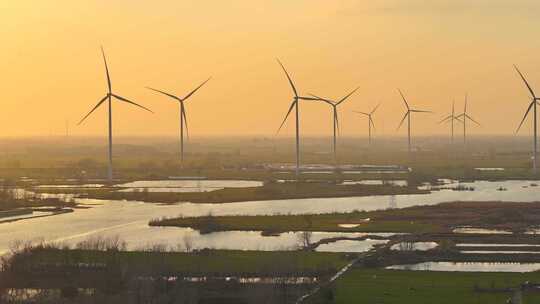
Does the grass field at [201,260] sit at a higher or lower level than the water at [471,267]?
higher

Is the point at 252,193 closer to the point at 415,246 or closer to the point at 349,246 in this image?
the point at 349,246

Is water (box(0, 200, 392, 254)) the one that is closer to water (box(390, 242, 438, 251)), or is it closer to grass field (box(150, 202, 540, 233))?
grass field (box(150, 202, 540, 233))

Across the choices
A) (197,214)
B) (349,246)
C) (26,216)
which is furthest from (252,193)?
(349,246)

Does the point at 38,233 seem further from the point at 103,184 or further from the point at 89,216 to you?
the point at 103,184

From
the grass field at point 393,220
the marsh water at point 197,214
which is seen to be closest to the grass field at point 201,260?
the marsh water at point 197,214

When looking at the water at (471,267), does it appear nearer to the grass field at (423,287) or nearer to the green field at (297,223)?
the grass field at (423,287)

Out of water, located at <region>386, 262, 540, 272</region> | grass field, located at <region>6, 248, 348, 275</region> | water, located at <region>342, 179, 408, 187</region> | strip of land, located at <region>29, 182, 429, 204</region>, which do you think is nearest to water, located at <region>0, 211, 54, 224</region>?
strip of land, located at <region>29, 182, 429, 204</region>
